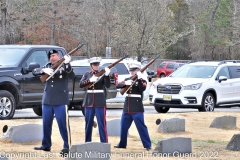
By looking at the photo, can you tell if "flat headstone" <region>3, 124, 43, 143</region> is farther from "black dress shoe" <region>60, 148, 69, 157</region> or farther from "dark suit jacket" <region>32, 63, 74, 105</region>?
"black dress shoe" <region>60, 148, 69, 157</region>

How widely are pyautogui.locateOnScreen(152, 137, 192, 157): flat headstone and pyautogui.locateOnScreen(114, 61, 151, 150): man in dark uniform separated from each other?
0.74 meters

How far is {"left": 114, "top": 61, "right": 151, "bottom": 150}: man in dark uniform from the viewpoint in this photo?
1252cm

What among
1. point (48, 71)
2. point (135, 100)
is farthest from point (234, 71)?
point (48, 71)

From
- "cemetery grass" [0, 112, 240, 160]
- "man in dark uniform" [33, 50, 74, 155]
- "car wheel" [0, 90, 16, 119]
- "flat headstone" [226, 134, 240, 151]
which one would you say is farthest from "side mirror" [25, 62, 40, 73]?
"flat headstone" [226, 134, 240, 151]

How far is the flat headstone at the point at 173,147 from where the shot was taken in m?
11.7

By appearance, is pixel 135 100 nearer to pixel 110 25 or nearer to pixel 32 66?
pixel 32 66

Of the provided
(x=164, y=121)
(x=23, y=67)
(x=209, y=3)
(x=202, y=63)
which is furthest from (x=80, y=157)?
(x=209, y=3)

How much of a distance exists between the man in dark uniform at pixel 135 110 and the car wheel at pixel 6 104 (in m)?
4.63

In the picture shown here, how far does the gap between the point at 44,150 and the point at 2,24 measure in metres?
26.7

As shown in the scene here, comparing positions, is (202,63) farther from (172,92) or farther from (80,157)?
(80,157)

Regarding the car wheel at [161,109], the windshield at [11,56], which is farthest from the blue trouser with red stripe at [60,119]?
the car wheel at [161,109]

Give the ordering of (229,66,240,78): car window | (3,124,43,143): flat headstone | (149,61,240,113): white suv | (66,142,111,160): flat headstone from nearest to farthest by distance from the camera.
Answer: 1. (66,142,111,160): flat headstone
2. (3,124,43,143): flat headstone
3. (149,61,240,113): white suv
4. (229,66,240,78): car window

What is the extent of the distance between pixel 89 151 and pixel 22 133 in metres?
3.22

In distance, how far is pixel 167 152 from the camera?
38.5ft
